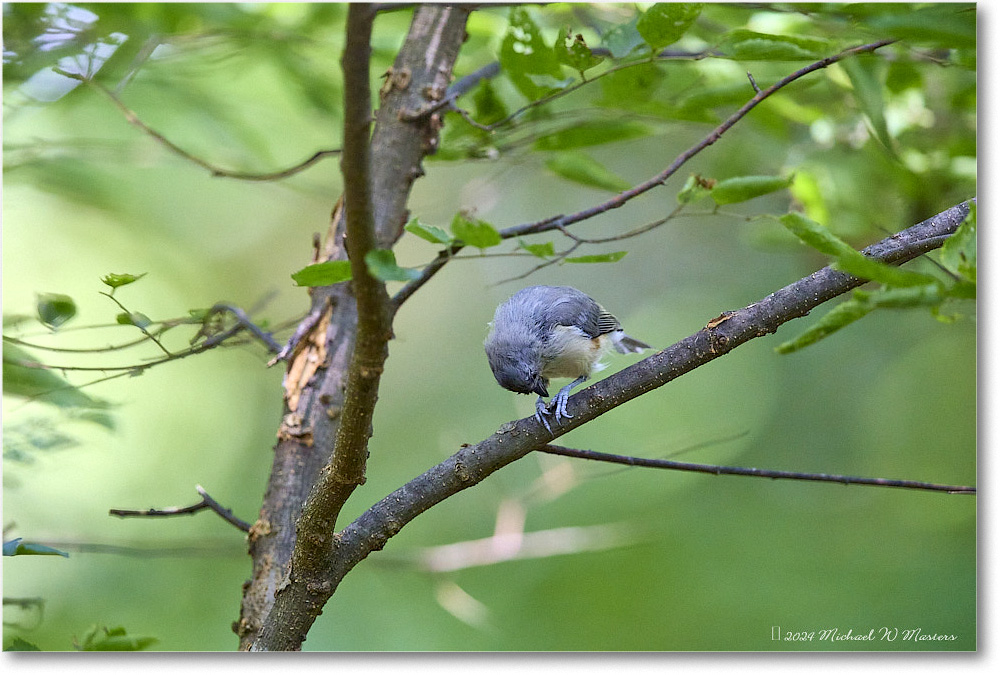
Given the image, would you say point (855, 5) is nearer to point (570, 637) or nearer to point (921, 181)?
point (921, 181)

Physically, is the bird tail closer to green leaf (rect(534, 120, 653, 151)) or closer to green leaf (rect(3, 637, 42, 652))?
green leaf (rect(534, 120, 653, 151))

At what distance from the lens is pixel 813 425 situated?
10.6 feet

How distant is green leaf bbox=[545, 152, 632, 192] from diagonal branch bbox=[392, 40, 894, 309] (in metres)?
0.27

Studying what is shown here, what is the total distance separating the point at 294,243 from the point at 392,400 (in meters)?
0.98

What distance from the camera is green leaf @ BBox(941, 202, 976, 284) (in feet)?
3.23

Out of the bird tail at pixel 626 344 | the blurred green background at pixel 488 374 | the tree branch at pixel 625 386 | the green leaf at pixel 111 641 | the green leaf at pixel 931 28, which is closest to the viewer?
the green leaf at pixel 931 28

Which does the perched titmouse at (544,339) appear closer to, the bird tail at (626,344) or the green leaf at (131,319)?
the bird tail at (626,344)

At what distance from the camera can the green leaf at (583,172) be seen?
173 centimetres

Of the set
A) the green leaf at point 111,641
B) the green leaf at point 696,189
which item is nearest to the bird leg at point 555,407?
the green leaf at point 696,189

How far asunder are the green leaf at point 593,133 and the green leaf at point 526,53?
0.80 feet

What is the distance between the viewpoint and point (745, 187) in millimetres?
1353

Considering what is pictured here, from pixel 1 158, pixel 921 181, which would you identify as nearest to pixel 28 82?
pixel 1 158

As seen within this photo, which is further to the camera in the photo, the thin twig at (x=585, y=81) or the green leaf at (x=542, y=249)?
the thin twig at (x=585, y=81)

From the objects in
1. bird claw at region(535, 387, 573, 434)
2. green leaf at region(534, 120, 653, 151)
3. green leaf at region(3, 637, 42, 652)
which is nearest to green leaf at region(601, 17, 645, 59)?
green leaf at region(534, 120, 653, 151)
